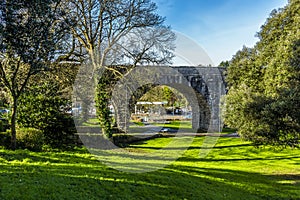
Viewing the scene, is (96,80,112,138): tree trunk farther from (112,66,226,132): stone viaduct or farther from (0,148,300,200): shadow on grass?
(0,148,300,200): shadow on grass

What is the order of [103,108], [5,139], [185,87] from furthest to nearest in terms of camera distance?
1. [185,87]
2. [103,108]
3. [5,139]

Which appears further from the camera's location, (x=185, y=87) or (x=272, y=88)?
(x=185, y=87)

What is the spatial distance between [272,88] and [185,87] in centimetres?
1344

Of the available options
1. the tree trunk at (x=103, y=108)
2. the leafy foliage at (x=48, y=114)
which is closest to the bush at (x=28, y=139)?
the leafy foliage at (x=48, y=114)

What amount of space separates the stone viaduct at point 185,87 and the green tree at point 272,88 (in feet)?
19.5

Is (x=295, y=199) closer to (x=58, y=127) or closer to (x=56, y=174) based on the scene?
(x=56, y=174)

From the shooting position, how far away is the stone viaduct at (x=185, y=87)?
1388 centimetres

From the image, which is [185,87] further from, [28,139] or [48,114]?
[28,139]

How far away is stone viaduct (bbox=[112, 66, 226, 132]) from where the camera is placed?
1388 cm

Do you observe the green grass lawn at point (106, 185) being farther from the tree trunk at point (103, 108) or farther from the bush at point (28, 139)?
the tree trunk at point (103, 108)

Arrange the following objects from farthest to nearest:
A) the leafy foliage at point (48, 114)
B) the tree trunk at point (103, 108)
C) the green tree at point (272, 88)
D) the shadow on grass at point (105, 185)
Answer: the tree trunk at point (103, 108) < the leafy foliage at point (48, 114) < the green tree at point (272, 88) < the shadow on grass at point (105, 185)

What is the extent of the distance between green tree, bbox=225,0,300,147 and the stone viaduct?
5.94 meters

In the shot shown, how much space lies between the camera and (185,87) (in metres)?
20.8

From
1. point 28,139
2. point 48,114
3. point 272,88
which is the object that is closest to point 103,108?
point 48,114
